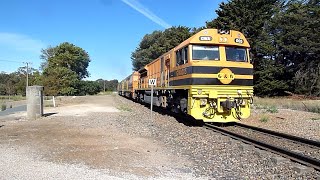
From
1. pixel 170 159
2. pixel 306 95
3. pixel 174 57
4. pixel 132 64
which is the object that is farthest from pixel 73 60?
pixel 170 159

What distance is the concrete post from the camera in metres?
18.4

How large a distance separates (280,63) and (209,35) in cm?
4128

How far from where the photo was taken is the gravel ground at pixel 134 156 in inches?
265

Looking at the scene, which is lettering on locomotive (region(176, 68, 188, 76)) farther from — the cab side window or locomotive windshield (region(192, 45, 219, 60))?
locomotive windshield (region(192, 45, 219, 60))

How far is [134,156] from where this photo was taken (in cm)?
848

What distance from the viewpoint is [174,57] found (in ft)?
54.5

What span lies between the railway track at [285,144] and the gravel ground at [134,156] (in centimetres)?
38

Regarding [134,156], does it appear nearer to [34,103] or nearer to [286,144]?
[286,144]

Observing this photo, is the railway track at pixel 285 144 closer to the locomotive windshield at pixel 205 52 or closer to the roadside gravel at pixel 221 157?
the roadside gravel at pixel 221 157

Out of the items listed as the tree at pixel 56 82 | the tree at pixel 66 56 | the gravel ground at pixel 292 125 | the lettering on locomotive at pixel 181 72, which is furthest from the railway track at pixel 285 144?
the tree at pixel 66 56

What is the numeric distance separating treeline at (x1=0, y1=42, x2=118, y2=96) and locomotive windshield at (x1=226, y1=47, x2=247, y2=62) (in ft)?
140

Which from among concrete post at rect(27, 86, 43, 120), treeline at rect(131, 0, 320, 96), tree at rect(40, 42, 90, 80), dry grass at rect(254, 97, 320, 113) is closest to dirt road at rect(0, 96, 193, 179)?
concrete post at rect(27, 86, 43, 120)

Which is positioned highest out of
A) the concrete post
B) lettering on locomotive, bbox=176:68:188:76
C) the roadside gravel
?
lettering on locomotive, bbox=176:68:188:76

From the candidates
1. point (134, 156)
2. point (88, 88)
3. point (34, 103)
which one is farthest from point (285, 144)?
point (88, 88)
